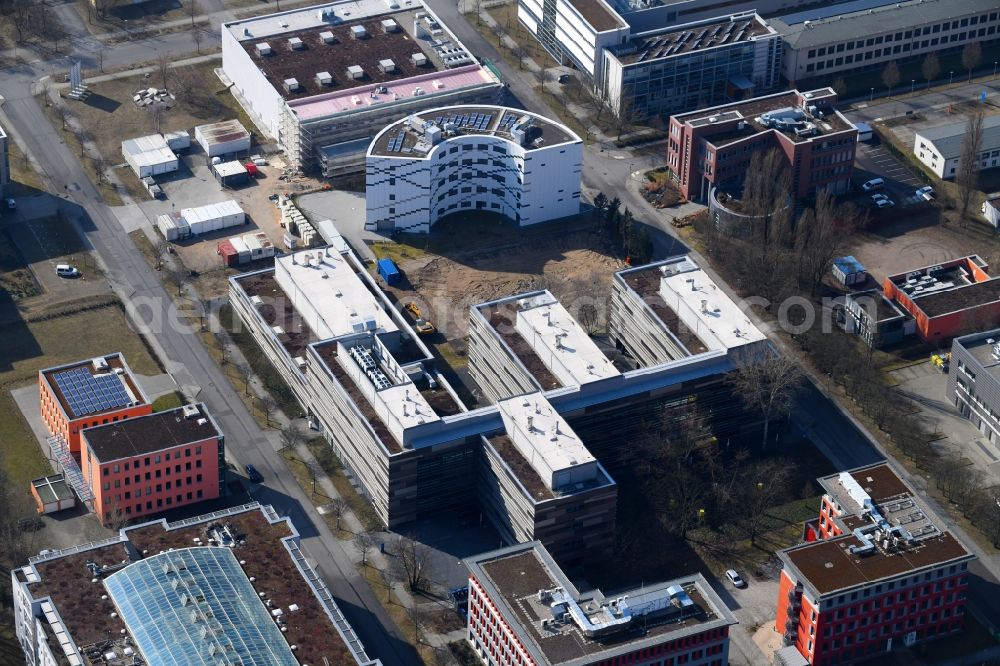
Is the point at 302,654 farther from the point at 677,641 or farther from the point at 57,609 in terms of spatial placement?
the point at 677,641

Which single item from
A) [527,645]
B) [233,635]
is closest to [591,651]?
[527,645]

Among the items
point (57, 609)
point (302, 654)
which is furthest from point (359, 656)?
point (57, 609)

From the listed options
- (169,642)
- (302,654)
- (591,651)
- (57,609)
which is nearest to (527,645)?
(591,651)

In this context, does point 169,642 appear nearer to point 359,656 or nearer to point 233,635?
point 233,635

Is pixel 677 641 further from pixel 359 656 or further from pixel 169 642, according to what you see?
pixel 169 642

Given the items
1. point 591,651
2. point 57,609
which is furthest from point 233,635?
point 591,651
